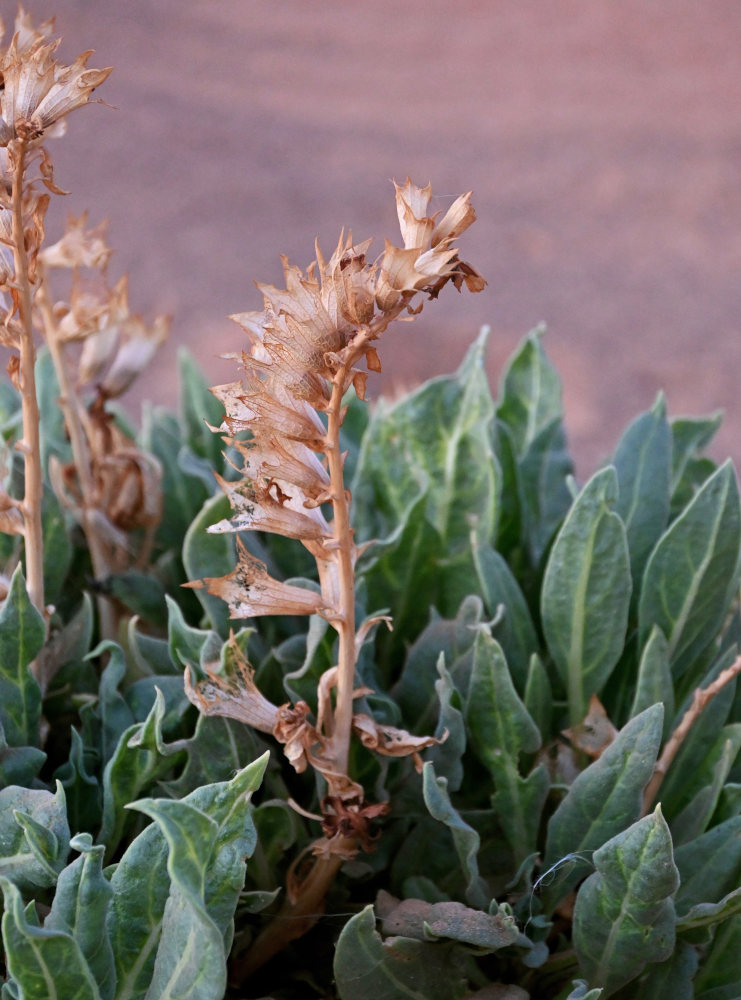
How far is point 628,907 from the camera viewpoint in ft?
2.54

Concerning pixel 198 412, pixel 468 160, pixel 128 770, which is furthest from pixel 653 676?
pixel 468 160

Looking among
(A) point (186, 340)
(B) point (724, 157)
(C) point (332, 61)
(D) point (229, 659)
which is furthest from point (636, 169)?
(D) point (229, 659)

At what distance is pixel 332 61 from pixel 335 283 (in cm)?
607

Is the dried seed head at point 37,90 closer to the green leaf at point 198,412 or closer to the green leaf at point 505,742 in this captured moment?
the green leaf at point 505,742

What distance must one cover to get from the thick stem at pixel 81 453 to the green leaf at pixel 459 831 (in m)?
0.41

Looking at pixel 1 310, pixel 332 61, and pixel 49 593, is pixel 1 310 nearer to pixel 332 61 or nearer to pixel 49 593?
pixel 49 593

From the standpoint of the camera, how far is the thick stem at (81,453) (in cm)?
99

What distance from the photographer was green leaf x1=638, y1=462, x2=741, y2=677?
3.27ft

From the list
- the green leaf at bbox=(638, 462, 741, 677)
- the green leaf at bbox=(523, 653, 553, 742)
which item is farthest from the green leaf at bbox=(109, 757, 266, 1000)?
the green leaf at bbox=(638, 462, 741, 677)

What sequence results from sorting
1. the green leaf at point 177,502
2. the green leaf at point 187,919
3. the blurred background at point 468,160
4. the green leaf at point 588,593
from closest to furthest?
the green leaf at point 187,919
the green leaf at point 588,593
the green leaf at point 177,502
the blurred background at point 468,160

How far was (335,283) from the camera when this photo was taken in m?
0.65

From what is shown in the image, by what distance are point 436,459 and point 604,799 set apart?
0.43 meters

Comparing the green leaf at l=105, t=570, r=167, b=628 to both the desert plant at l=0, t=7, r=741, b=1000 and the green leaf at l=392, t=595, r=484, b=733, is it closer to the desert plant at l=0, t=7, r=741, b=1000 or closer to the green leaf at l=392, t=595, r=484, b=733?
the desert plant at l=0, t=7, r=741, b=1000

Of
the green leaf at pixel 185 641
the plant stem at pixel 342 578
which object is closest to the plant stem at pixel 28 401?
the green leaf at pixel 185 641
